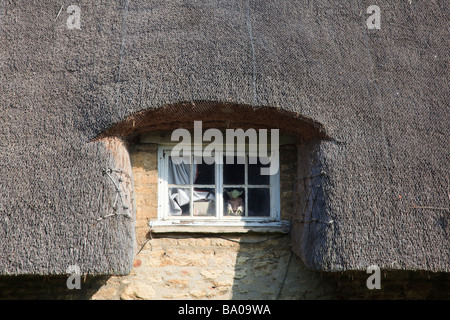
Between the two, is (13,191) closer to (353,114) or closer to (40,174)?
(40,174)

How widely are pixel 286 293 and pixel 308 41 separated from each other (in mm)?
2239

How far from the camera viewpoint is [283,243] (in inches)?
170

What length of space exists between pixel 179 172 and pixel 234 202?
1.89ft

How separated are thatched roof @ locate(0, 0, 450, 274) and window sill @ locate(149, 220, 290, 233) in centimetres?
22

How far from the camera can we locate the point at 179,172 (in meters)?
4.46

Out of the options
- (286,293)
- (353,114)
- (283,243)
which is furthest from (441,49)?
(286,293)

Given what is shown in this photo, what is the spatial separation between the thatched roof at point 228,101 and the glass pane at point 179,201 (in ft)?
1.44

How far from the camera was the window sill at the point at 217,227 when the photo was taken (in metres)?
4.25

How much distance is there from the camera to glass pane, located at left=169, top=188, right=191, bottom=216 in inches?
174

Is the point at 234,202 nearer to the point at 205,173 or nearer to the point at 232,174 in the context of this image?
the point at 232,174

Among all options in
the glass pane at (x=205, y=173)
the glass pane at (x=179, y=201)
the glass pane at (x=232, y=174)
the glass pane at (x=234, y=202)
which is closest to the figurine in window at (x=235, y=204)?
the glass pane at (x=234, y=202)

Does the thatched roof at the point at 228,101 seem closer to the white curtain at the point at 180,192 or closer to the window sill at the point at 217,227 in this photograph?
the window sill at the point at 217,227

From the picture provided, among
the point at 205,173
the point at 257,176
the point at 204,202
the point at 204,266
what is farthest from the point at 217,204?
the point at 204,266

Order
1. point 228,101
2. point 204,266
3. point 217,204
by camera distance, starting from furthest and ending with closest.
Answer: point 217,204, point 204,266, point 228,101
